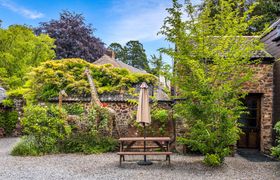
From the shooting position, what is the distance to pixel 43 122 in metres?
11.1

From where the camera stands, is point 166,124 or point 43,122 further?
point 166,124

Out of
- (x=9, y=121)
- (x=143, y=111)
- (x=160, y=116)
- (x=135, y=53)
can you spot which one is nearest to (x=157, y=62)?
(x=143, y=111)

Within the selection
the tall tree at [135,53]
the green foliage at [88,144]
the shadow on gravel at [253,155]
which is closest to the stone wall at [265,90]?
the shadow on gravel at [253,155]

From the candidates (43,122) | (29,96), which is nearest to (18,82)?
(29,96)

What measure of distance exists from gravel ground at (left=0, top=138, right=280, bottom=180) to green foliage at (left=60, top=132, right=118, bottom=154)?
0.79m

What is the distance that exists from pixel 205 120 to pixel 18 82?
612 inches

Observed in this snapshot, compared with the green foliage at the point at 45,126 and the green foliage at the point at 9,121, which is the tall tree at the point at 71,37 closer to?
the green foliage at the point at 9,121

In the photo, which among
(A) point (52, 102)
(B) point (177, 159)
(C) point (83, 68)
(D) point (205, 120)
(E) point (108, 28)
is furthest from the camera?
(E) point (108, 28)

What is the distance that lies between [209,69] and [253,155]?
4453 mm

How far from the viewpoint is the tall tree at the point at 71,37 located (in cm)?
3066

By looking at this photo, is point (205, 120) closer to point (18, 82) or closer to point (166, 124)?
point (166, 124)

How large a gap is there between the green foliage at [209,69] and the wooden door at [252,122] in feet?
10.7

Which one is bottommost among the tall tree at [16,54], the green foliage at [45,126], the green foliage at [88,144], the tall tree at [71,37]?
the green foliage at [88,144]

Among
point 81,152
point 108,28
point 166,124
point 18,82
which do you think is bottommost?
point 81,152
